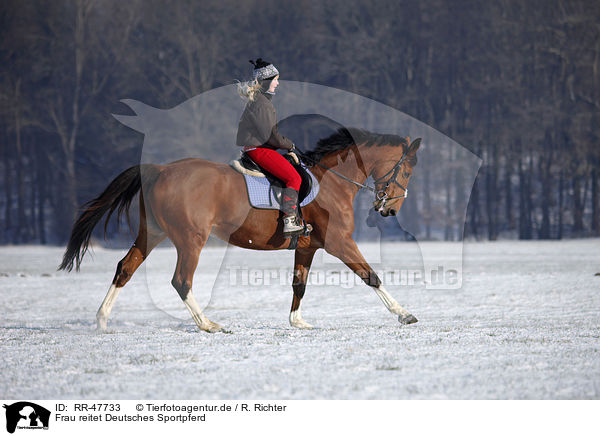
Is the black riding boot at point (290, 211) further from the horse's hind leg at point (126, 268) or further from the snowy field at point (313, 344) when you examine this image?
the horse's hind leg at point (126, 268)

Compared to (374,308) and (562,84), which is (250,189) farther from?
(562,84)

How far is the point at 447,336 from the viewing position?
22.7 ft

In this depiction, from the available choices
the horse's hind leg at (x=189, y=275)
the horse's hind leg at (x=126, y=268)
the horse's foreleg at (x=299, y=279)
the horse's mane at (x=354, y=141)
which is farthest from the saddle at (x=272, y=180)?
the horse's hind leg at (x=126, y=268)

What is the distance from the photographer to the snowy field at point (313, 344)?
4688mm

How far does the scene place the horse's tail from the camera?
8047mm

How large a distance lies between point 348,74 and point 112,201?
28244mm

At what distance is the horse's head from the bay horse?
13 mm

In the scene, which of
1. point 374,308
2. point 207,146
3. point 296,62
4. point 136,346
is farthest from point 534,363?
point 296,62

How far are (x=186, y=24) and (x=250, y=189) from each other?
1095 inches

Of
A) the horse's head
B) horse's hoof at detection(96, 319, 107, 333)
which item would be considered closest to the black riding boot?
the horse's head

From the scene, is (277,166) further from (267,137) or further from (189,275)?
(189,275)
